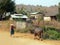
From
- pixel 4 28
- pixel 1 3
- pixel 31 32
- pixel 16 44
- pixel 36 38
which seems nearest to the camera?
pixel 16 44

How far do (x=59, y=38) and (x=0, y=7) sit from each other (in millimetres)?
31184

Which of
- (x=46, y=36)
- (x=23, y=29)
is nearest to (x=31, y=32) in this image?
(x=23, y=29)

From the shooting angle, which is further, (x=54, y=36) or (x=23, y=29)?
(x=23, y=29)

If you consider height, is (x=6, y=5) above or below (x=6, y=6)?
above

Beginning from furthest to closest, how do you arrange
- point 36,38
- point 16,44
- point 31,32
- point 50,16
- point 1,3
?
1. point 50,16
2. point 1,3
3. point 31,32
4. point 36,38
5. point 16,44

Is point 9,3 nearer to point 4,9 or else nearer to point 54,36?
point 4,9

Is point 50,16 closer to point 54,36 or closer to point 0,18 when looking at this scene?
point 0,18

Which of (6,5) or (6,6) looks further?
(6,6)

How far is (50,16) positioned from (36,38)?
37.5m

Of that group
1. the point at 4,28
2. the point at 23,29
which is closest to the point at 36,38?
the point at 23,29

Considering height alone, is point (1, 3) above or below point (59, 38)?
above

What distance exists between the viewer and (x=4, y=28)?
3488 cm

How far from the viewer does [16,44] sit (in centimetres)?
2020

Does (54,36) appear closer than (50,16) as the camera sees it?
Yes
